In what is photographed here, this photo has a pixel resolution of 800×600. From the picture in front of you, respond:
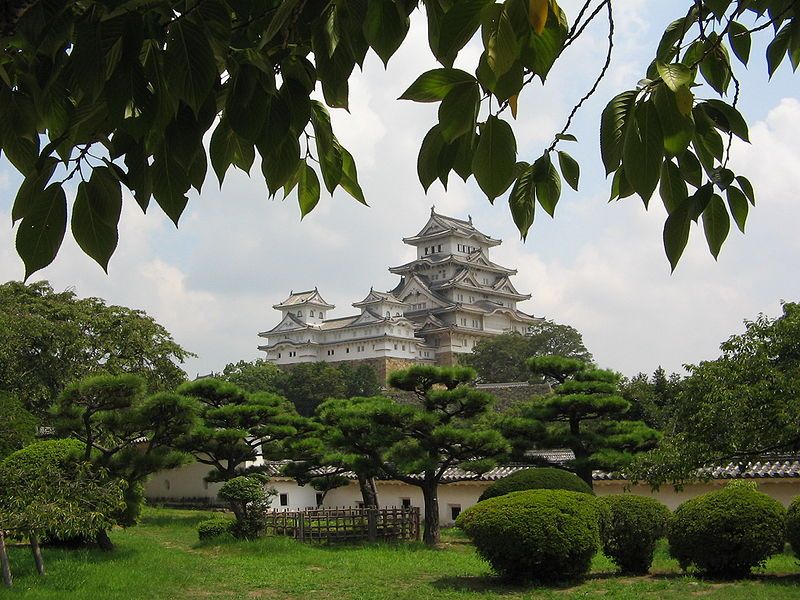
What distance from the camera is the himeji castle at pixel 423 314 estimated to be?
42.8 meters

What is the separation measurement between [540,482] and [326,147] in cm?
1126

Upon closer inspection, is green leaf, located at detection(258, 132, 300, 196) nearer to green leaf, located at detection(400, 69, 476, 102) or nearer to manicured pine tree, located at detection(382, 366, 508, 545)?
green leaf, located at detection(400, 69, 476, 102)

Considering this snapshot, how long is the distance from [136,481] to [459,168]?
12042 mm

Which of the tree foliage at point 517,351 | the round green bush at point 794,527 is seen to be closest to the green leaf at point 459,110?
the round green bush at point 794,527

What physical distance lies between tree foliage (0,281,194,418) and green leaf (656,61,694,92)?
20198 mm

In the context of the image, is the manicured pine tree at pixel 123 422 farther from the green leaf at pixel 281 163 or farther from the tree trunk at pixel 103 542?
the green leaf at pixel 281 163

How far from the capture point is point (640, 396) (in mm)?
22500

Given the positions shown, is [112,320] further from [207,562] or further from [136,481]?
[207,562]

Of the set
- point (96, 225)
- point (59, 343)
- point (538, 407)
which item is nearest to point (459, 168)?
point (96, 225)

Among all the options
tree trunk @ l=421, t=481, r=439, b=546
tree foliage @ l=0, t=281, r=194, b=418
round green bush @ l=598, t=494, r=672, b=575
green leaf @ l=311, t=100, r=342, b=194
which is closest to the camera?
green leaf @ l=311, t=100, r=342, b=194

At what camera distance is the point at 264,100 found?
41.1 inches

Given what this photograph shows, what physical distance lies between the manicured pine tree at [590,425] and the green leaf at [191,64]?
12945 millimetres

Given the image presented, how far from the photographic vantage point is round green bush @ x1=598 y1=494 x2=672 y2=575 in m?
9.35

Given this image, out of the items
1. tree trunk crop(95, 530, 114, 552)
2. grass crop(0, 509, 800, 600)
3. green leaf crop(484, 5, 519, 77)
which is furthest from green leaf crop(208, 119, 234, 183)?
tree trunk crop(95, 530, 114, 552)
